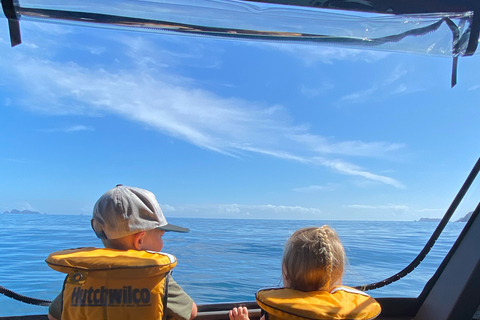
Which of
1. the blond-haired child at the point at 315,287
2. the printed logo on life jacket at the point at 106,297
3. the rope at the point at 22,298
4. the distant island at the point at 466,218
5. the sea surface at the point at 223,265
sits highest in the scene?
the distant island at the point at 466,218

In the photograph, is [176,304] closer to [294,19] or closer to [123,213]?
[123,213]

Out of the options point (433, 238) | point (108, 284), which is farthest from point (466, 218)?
point (108, 284)

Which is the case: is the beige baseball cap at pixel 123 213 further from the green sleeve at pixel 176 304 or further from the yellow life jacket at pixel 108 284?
the green sleeve at pixel 176 304

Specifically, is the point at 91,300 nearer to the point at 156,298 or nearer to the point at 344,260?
the point at 156,298

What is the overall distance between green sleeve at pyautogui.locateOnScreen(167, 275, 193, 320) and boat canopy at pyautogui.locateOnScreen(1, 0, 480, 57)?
96 centimetres

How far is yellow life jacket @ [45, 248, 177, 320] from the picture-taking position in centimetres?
118

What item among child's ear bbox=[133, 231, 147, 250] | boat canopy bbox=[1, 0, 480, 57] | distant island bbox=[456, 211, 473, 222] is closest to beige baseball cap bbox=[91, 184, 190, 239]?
child's ear bbox=[133, 231, 147, 250]

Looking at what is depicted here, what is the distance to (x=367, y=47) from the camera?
138 centimetres

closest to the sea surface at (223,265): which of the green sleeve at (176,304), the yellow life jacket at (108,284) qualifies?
the green sleeve at (176,304)

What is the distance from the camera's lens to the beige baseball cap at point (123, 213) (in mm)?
1296

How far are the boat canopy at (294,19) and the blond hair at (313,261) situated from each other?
2.47ft

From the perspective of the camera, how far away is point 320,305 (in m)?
1.12

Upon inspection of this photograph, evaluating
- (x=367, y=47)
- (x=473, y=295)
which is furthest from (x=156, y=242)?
(x=473, y=295)

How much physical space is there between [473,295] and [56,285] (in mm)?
3089
